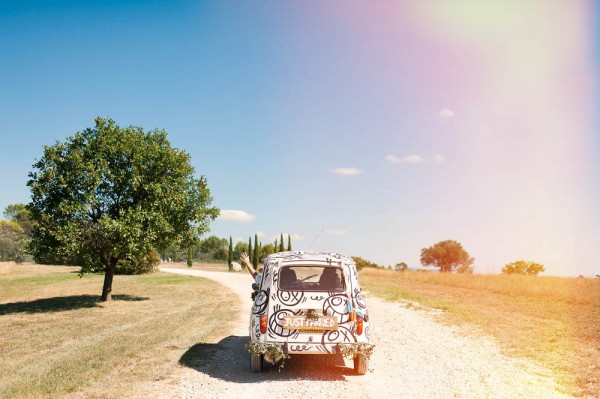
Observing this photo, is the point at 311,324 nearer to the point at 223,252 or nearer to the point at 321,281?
the point at 321,281

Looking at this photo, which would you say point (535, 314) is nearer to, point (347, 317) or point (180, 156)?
point (347, 317)

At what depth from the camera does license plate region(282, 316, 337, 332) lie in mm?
8633

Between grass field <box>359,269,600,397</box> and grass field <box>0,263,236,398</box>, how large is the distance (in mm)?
8981

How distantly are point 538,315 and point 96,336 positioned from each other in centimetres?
1687

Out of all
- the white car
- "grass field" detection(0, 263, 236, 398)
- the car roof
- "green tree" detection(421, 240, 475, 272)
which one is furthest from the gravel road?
"green tree" detection(421, 240, 475, 272)

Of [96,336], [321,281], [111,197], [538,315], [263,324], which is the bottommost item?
[96,336]

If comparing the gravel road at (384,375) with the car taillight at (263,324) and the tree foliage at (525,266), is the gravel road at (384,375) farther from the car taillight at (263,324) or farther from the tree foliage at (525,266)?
the tree foliage at (525,266)

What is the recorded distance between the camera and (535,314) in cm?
1822

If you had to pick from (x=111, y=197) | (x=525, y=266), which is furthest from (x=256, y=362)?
(x=525, y=266)

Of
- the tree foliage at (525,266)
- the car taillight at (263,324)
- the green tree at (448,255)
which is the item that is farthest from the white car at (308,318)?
the green tree at (448,255)

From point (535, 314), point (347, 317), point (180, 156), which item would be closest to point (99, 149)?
point (180, 156)

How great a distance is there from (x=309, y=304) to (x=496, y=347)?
6719mm

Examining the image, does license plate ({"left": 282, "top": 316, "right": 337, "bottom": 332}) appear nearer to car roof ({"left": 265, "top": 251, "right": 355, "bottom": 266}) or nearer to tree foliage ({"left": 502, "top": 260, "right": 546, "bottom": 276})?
car roof ({"left": 265, "top": 251, "right": 355, "bottom": 266})

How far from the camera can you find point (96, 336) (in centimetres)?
1438
